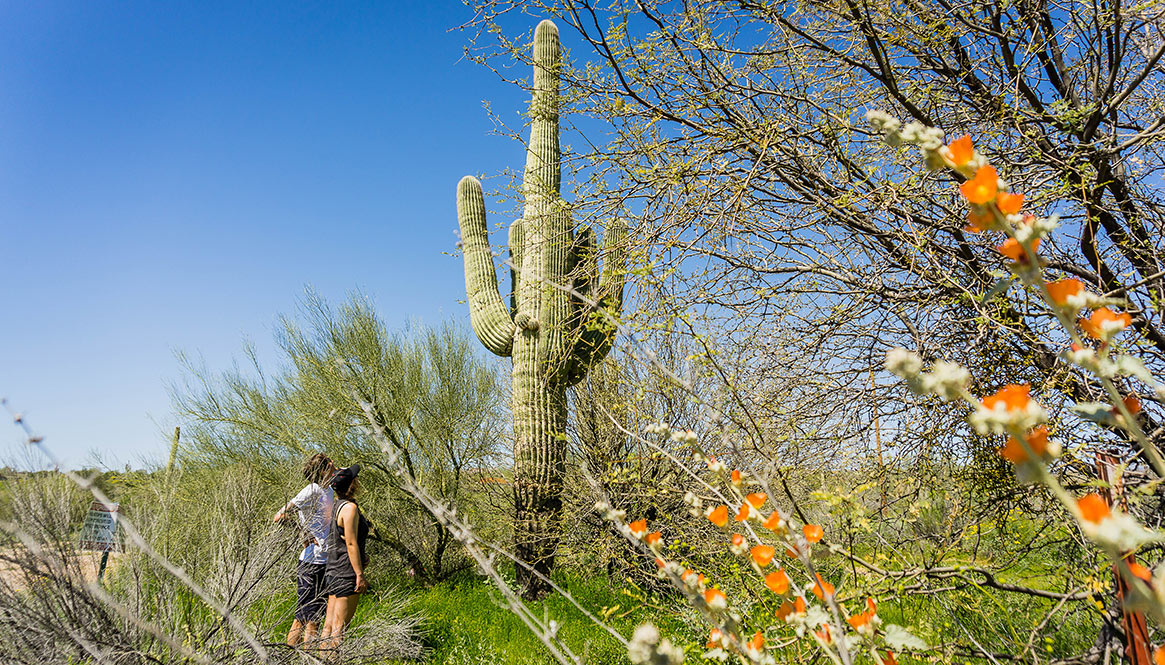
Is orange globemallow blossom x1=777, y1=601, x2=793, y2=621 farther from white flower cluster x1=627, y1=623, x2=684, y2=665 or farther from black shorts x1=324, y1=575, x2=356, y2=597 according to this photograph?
black shorts x1=324, y1=575, x2=356, y2=597

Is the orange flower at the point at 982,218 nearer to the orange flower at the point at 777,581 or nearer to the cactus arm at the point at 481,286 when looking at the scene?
the orange flower at the point at 777,581

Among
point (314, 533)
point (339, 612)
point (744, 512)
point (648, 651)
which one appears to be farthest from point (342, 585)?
point (648, 651)

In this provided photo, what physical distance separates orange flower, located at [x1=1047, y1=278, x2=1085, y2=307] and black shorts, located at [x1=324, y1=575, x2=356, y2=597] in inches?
162

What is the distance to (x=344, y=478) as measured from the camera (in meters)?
3.89

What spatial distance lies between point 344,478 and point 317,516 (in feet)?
1.12

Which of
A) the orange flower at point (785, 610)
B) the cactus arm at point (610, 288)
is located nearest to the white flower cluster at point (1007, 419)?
the orange flower at point (785, 610)

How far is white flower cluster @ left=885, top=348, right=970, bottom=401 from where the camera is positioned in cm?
43

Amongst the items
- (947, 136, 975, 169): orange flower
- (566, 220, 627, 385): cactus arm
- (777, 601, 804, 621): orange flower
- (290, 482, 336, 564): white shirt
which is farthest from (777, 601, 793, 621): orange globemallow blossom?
(290, 482, 336, 564): white shirt

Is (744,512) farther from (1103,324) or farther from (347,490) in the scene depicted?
(347,490)

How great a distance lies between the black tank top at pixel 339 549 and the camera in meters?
3.79

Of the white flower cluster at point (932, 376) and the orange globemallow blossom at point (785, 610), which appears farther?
the orange globemallow blossom at point (785, 610)

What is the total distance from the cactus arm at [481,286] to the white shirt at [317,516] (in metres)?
3.09

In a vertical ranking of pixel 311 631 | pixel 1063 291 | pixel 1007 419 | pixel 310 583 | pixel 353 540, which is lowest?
pixel 311 631

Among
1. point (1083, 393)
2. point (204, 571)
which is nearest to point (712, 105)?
point (1083, 393)
